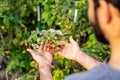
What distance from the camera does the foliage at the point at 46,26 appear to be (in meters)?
3.35

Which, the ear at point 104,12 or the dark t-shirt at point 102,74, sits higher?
the ear at point 104,12

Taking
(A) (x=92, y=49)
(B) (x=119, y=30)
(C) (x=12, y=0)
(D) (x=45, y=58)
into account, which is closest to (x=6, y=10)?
(C) (x=12, y=0)

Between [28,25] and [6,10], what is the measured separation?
0.51 m

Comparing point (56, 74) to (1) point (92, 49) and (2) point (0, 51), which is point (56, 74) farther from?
(2) point (0, 51)

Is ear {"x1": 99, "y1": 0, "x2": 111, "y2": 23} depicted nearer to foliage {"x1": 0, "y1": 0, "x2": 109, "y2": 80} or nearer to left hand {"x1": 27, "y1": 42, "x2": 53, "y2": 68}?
left hand {"x1": 27, "y1": 42, "x2": 53, "y2": 68}

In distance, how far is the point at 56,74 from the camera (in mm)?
3441

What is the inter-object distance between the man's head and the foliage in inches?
70.9

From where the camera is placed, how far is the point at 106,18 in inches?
49.2

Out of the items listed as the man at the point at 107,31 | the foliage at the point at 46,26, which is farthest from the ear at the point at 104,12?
the foliage at the point at 46,26

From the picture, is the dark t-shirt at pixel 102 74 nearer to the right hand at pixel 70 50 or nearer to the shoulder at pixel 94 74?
the shoulder at pixel 94 74

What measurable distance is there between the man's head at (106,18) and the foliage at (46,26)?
1802 millimetres

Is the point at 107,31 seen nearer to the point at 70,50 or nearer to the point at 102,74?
the point at 102,74

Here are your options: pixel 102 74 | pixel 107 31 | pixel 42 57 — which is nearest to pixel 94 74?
pixel 102 74

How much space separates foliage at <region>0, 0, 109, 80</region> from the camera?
335 cm
